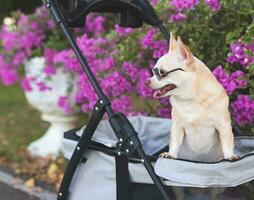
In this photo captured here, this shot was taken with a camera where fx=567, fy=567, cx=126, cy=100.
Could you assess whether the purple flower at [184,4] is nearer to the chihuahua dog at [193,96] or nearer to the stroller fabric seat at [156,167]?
the stroller fabric seat at [156,167]

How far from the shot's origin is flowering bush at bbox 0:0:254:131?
264cm

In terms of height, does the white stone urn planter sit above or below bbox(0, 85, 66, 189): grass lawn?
above

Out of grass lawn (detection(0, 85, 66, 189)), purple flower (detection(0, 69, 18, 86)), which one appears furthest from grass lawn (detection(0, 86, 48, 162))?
purple flower (detection(0, 69, 18, 86))

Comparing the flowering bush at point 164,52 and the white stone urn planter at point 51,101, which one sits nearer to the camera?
the flowering bush at point 164,52

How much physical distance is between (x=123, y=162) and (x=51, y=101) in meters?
2.05

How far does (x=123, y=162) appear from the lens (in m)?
2.21

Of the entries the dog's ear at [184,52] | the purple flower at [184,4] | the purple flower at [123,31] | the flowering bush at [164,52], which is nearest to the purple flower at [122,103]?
the flowering bush at [164,52]

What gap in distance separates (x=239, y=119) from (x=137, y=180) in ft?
2.33

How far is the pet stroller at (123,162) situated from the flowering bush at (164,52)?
1.10 feet

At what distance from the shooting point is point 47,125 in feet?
18.0

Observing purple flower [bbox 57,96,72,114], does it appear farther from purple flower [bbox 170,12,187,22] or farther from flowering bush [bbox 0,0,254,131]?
purple flower [bbox 170,12,187,22]

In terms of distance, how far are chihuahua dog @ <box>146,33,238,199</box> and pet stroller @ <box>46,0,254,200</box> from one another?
11 centimetres

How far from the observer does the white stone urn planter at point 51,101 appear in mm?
4109

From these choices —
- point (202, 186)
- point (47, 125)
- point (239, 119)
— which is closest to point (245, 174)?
point (202, 186)
